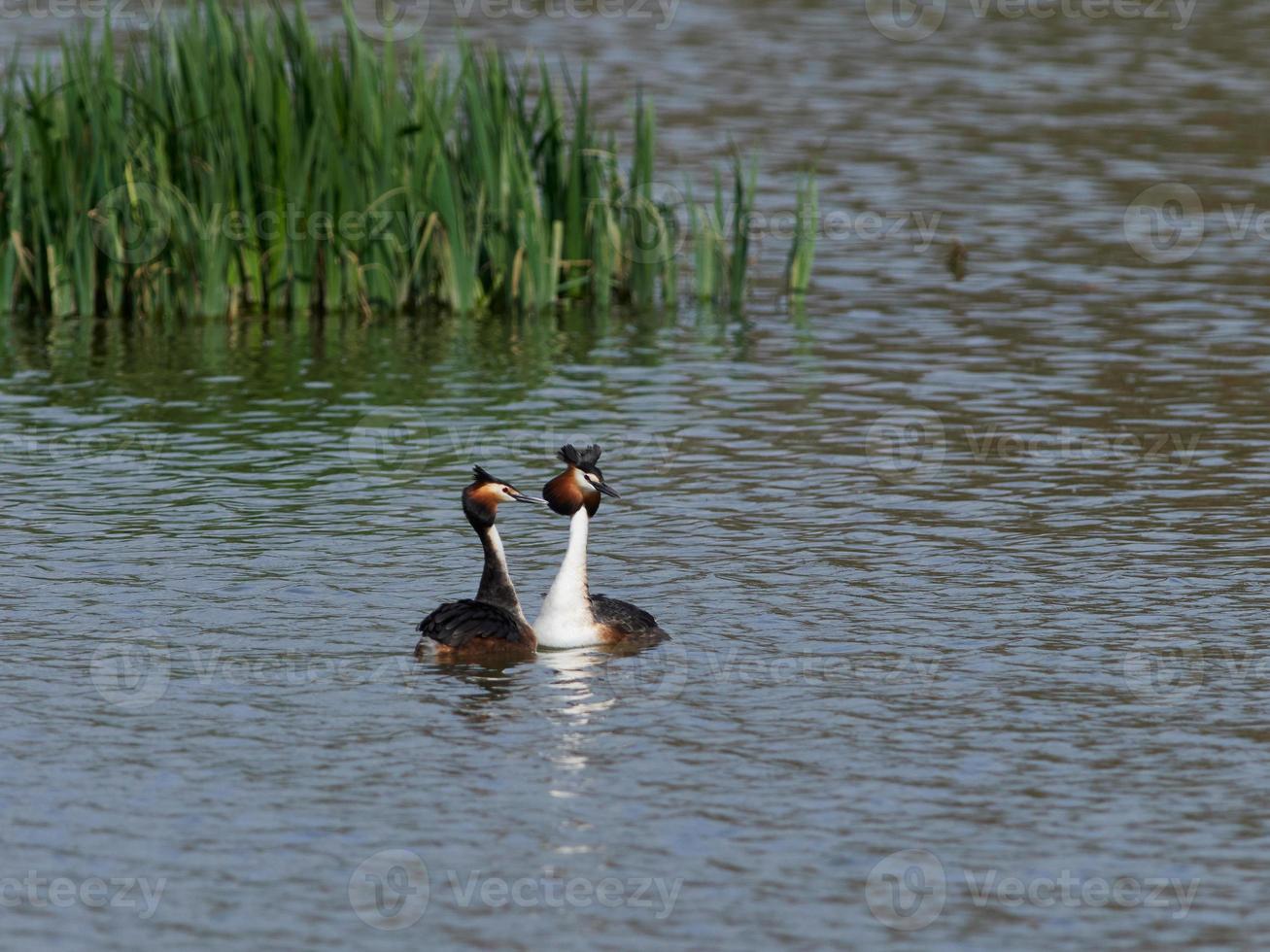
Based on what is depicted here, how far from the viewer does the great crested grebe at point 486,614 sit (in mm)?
10945

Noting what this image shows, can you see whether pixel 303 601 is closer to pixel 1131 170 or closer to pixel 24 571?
pixel 24 571

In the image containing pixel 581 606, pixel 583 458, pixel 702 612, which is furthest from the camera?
pixel 702 612

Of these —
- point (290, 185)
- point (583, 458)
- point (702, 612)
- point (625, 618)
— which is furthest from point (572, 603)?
point (290, 185)

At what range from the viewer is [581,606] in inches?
442

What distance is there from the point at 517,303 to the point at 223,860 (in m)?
12.7

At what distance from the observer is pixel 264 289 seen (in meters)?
20.1

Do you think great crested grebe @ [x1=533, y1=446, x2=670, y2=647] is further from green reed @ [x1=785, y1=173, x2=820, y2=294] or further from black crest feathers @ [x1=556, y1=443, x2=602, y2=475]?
green reed @ [x1=785, y1=173, x2=820, y2=294]

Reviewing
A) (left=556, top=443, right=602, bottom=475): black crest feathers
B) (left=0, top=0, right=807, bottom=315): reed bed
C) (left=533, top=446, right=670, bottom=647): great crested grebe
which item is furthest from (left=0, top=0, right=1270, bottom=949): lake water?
(left=556, top=443, right=602, bottom=475): black crest feathers

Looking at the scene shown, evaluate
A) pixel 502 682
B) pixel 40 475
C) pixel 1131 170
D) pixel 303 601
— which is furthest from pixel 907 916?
pixel 1131 170

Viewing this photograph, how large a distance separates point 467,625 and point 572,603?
2.05 ft

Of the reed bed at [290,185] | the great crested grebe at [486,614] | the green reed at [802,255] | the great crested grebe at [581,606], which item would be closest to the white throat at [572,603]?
the great crested grebe at [581,606]

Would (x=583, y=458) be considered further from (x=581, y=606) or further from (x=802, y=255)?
(x=802, y=255)

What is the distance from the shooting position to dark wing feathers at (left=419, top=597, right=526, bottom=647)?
35.8 ft

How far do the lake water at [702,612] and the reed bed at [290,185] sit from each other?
0.46m
